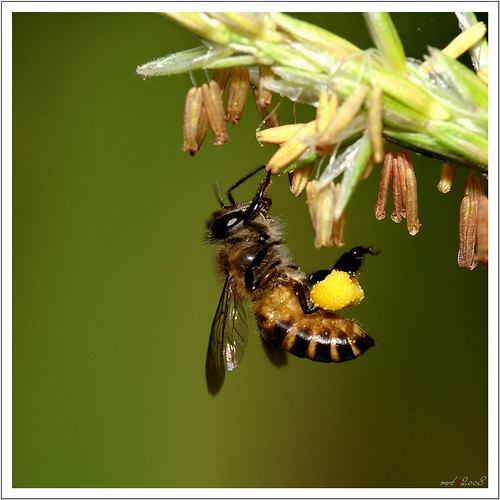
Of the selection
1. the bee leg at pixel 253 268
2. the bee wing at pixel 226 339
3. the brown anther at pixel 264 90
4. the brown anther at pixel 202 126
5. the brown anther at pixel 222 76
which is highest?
the brown anther at pixel 222 76

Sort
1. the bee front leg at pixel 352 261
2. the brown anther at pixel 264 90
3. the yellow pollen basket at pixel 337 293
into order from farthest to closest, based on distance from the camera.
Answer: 1. the bee front leg at pixel 352 261
2. the yellow pollen basket at pixel 337 293
3. the brown anther at pixel 264 90

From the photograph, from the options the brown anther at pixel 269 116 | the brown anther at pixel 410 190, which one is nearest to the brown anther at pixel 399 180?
the brown anther at pixel 410 190

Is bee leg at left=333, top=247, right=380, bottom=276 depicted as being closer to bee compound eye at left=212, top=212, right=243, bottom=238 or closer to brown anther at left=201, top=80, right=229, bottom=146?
bee compound eye at left=212, top=212, right=243, bottom=238

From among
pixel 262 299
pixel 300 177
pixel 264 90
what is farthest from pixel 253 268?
pixel 264 90

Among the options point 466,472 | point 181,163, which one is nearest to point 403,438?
point 466,472

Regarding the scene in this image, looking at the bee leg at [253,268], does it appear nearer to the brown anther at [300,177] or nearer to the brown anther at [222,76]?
the brown anther at [300,177]

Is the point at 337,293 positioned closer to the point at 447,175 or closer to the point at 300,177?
the point at 300,177

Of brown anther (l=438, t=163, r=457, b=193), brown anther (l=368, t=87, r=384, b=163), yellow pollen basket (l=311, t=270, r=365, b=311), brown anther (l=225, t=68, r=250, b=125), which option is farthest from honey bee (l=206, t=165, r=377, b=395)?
brown anther (l=368, t=87, r=384, b=163)

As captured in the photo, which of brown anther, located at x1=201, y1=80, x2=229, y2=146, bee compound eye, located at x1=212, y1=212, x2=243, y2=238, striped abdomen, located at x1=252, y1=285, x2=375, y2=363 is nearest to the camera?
brown anther, located at x1=201, y1=80, x2=229, y2=146
